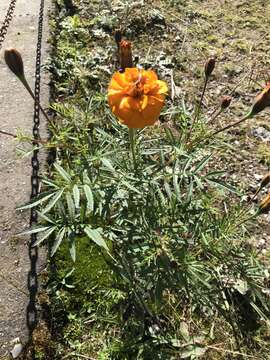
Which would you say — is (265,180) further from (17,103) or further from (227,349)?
(17,103)

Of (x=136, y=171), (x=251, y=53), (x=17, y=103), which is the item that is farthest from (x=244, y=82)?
(x=136, y=171)

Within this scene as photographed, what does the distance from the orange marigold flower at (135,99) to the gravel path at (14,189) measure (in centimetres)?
112

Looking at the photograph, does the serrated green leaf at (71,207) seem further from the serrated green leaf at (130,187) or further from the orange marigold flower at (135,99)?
the orange marigold flower at (135,99)

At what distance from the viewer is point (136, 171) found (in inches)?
68.4

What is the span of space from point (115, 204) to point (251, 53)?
2.15m

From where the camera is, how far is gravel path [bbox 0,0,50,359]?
78.3 inches

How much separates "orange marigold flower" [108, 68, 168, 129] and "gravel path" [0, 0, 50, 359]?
3.66ft

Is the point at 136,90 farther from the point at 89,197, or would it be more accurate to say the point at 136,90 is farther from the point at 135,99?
the point at 89,197

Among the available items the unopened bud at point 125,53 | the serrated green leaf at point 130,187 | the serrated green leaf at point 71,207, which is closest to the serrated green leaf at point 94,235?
the serrated green leaf at point 71,207

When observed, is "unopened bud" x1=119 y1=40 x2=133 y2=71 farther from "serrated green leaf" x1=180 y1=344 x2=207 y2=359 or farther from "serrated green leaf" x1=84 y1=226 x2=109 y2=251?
"serrated green leaf" x1=180 y1=344 x2=207 y2=359

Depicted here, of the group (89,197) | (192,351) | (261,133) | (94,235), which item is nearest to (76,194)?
(89,197)

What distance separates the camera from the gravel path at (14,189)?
1.99 meters

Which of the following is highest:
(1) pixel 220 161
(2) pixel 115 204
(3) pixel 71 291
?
(2) pixel 115 204

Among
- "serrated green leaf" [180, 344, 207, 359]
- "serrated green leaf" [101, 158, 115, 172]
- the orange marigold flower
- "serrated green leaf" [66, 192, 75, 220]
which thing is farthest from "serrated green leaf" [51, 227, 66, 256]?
"serrated green leaf" [180, 344, 207, 359]
